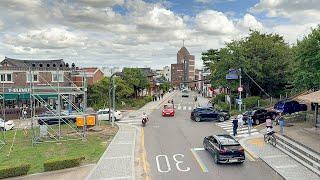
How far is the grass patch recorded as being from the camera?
73.6 feet

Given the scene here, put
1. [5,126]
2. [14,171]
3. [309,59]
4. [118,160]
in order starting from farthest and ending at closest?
[5,126]
[309,59]
[118,160]
[14,171]

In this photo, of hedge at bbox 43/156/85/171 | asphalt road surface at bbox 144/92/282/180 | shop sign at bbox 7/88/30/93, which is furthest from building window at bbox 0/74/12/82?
hedge at bbox 43/156/85/171

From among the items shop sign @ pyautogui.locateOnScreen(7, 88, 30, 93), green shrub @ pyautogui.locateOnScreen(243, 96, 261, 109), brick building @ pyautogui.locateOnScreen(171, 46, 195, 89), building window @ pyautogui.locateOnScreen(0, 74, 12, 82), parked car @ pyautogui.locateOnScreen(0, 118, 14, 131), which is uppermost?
brick building @ pyautogui.locateOnScreen(171, 46, 195, 89)

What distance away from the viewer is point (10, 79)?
51125 mm

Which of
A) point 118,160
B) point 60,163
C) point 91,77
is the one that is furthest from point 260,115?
point 91,77

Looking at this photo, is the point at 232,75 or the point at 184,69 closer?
the point at 232,75

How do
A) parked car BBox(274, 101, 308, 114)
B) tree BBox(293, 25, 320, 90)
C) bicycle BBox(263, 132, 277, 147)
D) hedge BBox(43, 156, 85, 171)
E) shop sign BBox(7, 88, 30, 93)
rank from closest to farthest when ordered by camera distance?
hedge BBox(43, 156, 85, 171) → bicycle BBox(263, 132, 277, 147) → tree BBox(293, 25, 320, 90) → parked car BBox(274, 101, 308, 114) → shop sign BBox(7, 88, 30, 93)

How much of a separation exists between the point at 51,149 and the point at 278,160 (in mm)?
15156

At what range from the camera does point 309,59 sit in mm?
30797

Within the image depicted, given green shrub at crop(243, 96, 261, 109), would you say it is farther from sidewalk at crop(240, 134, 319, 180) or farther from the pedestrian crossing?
sidewalk at crop(240, 134, 319, 180)

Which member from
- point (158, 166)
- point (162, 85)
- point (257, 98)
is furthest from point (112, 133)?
point (162, 85)

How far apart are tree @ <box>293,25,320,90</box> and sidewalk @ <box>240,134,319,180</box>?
25.8ft

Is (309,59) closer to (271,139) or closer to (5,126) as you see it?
(271,139)

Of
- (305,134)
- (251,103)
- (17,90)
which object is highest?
(17,90)
